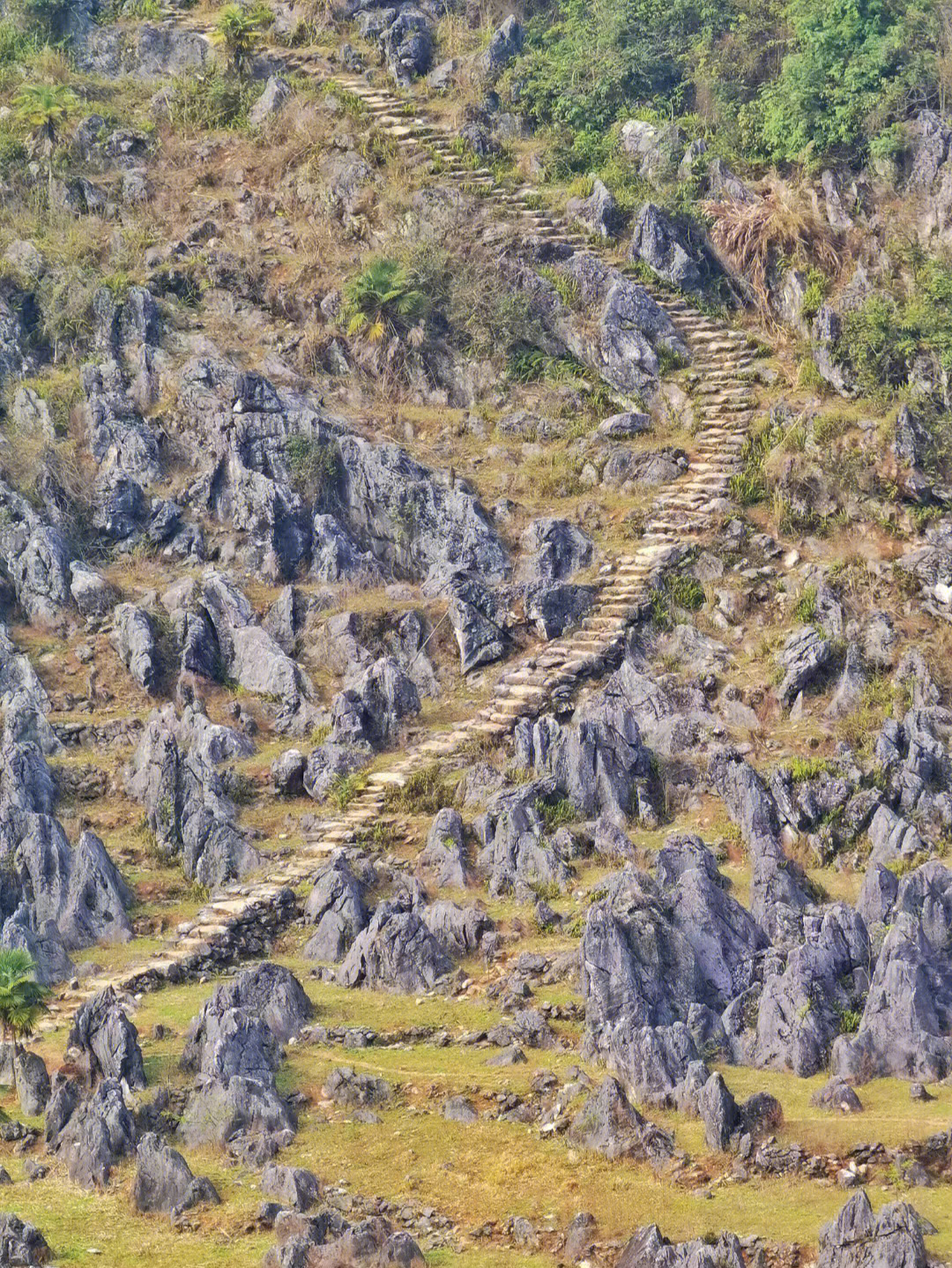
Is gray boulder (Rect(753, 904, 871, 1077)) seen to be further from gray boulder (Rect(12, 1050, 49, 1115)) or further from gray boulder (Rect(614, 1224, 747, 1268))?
gray boulder (Rect(12, 1050, 49, 1115))

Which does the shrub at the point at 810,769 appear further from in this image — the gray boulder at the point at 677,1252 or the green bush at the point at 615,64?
the green bush at the point at 615,64

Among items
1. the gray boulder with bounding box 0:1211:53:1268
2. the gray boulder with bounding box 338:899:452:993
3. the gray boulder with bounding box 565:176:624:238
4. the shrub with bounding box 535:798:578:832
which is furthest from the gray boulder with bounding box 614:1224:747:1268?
the gray boulder with bounding box 565:176:624:238

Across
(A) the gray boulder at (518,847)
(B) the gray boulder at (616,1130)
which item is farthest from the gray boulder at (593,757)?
(B) the gray boulder at (616,1130)

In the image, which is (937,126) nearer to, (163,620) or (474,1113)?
(163,620)

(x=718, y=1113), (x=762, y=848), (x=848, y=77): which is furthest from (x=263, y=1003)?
(x=848, y=77)

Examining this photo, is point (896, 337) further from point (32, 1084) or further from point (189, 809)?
point (32, 1084)

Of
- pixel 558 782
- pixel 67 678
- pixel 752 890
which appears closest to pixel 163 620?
pixel 67 678
